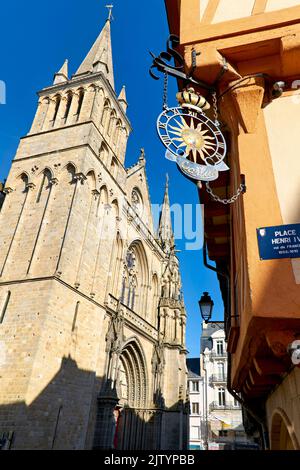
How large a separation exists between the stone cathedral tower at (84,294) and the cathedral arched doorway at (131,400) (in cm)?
7

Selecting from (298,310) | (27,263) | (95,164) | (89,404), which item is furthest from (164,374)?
(298,310)

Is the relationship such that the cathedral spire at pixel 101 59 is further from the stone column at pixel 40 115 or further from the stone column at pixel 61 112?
the stone column at pixel 40 115

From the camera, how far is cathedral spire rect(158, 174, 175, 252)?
102 ft

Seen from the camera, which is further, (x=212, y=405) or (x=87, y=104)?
(x=212, y=405)

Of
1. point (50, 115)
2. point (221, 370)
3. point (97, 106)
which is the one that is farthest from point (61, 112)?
point (221, 370)

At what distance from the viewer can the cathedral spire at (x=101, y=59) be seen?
22.8 m

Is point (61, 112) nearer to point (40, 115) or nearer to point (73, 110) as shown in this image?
point (73, 110)

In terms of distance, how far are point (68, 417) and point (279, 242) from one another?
41.4 feet

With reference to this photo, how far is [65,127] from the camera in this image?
760 inches

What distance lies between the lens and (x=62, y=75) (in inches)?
934

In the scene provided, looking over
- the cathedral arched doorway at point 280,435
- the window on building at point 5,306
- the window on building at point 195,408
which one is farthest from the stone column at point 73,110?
the window on building at point 195,408

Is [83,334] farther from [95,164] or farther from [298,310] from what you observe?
[298,310]

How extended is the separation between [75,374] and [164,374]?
11531mm

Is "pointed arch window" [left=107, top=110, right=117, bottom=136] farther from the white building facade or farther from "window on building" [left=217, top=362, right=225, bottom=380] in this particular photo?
"window on building" [left=217, top=362, right=225, bottom=380]
